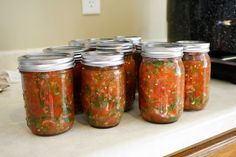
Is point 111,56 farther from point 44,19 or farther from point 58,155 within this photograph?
point 44,19

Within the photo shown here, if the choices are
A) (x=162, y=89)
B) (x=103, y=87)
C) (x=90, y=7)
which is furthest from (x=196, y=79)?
(x=90, y=7)

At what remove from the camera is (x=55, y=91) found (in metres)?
0.49

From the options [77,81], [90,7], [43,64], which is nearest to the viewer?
[43,64]

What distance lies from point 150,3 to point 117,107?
90 cm

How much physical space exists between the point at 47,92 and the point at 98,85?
3.7 inches

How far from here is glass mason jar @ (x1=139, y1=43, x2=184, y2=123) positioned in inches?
20.6

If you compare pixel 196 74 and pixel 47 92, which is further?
pixel 196 74

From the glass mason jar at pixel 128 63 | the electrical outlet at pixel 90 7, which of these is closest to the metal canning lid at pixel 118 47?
the glass mason jar at pixel 128 63

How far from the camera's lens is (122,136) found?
50cm

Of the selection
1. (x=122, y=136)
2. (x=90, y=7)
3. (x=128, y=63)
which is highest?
(x=90, y=7)

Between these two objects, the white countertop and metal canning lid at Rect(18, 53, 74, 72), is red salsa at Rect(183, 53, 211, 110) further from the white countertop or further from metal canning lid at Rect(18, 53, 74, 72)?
metal canning lid at Rect(18, 53, 74, 72)

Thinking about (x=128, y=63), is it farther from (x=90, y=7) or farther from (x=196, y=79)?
(x=90, y=7)

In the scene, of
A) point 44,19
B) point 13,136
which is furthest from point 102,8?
point 13,136

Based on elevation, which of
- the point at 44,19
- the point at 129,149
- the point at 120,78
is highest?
the point at 44,19
